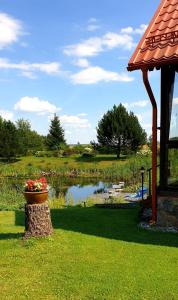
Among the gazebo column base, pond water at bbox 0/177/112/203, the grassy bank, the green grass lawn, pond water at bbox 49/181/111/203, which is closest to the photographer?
the green grass lawn

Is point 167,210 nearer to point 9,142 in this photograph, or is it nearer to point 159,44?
point 159,44

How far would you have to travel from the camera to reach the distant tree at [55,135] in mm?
67875

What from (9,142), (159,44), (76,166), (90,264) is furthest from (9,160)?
(90,264)

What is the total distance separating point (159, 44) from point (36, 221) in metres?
5.09

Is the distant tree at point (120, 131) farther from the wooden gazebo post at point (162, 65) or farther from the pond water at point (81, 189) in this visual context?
the wooden gazebo post at point (162, 65)

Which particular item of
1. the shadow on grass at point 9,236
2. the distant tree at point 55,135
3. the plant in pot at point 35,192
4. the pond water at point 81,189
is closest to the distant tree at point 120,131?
the distant tree at point 55,135

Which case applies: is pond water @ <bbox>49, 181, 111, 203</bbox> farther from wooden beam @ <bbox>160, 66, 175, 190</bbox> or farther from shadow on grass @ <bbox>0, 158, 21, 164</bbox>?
shadow on grass @ <bbox>0, 158, 21, 164</bbox>

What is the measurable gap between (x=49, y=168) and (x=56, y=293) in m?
44.5

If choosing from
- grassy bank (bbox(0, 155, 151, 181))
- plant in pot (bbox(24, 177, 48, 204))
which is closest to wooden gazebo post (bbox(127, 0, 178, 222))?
plant in pot (bbox(24, 177, 48, 204))

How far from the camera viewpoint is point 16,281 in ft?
23.2

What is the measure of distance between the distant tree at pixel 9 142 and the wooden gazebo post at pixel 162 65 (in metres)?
46.6

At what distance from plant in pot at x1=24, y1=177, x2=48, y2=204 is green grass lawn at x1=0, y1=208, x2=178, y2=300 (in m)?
0.87

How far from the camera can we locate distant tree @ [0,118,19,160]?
5626cm

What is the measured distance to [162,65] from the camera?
32.8ft
